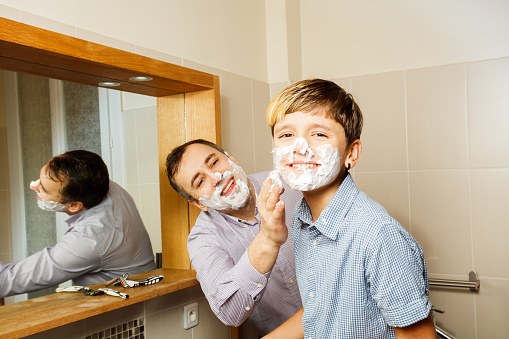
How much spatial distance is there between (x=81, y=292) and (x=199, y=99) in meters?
0.69

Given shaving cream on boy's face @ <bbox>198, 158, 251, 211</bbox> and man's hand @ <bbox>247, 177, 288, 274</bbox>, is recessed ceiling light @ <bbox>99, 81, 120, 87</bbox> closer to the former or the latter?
shaving cream on boy's face @ <bbox>198, 158, 251, 211</bbox>

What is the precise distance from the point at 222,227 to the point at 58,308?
1.65ft

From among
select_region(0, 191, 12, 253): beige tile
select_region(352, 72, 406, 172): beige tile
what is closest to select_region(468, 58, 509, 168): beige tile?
select_region(352, 72, 406, 172): beige tile

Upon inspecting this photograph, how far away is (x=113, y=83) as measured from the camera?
51.6 inches

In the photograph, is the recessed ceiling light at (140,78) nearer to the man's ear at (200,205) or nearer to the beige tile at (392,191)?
the man's ear at (200,205)

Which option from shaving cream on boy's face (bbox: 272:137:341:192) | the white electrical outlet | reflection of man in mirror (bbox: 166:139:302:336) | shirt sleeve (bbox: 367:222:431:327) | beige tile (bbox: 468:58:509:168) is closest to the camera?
shirt sleeve (bbox: 367:222:431:327)

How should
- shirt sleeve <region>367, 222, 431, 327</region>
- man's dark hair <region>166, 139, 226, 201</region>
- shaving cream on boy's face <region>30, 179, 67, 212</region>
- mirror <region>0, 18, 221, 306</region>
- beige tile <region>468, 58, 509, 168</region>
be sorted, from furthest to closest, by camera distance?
beige tile <region>468, 58, 509, 168</region>
man's dark hair <region>166, 139, 226, 201</region>
shaving cream on boy's face <region>30, 179, 67, 212</region>
mirror <region>0, 18, 221, 306</region>
shirt sleeve <region>367, 222, 431, 327</region>

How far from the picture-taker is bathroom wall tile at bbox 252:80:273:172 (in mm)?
1909

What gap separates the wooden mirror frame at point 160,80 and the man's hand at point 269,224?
1.72ft

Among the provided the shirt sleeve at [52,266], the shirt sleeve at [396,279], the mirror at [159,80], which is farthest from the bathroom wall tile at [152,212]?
the shirt sleeve at [396,279]

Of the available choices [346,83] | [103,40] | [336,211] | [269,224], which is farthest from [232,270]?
[346,83]

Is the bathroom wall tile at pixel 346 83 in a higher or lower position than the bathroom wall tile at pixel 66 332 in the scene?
higher

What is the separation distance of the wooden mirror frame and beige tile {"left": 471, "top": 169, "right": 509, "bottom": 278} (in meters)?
0.97

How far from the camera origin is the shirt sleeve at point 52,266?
42.6 inches
